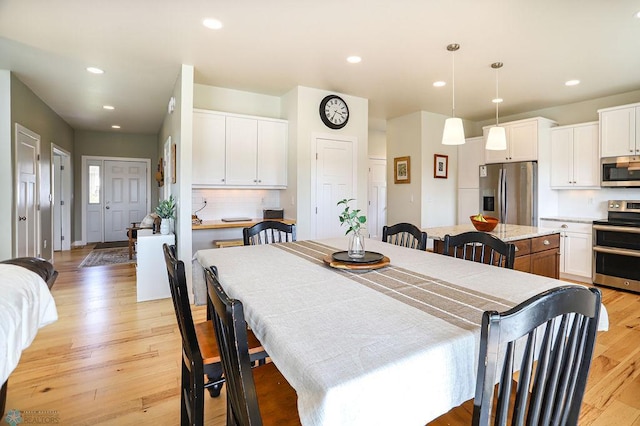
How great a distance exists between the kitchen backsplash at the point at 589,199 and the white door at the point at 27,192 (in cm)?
745

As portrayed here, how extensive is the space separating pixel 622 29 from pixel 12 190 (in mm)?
6321

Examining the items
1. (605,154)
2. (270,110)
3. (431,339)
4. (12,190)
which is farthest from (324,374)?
(605,154)

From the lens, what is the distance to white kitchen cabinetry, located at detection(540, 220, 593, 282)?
4.30m

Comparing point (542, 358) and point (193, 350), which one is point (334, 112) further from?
point (542, 358)

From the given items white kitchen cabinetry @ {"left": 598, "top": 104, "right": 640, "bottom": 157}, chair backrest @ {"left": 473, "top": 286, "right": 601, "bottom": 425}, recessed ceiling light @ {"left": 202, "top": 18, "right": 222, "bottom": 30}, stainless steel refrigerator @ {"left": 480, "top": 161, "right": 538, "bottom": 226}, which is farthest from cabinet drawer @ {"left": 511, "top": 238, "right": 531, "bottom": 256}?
recessed ceiling light @ {"left": 202, "top": 18, "right": 222, "bottom": 30}

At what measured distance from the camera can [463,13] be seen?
247 cm

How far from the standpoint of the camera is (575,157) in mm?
4574

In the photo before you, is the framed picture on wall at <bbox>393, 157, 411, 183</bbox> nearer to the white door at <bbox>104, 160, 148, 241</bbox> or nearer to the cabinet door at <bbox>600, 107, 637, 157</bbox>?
the cabinet door at <bbox>600, 107, 637, 157</bbox>

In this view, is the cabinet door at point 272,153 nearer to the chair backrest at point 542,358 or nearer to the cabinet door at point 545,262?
the cabinet door at point 545,262

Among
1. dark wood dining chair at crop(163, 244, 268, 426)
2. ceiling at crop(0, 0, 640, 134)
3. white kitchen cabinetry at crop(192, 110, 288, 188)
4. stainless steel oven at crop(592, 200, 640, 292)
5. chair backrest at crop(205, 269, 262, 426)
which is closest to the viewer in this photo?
chair backrest at crop(205, 269, 262, 426)

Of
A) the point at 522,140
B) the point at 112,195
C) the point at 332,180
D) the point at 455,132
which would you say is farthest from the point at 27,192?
the point at 522,140

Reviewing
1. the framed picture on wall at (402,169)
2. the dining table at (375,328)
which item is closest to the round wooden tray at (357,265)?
the dining table at (375,328)

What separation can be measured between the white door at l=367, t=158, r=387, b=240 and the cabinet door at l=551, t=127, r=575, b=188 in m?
3.03

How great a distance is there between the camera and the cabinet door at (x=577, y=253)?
4301 millimetres
